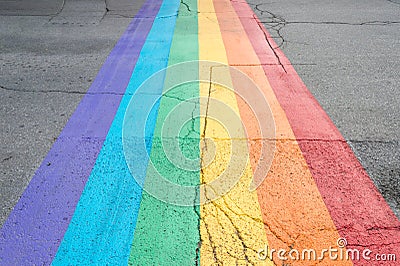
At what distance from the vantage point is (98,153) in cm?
399

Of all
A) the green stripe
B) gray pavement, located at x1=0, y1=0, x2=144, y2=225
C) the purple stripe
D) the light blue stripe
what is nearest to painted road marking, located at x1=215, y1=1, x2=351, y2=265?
the green stripe

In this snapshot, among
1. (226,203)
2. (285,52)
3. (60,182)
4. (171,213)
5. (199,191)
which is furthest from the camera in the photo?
(285,52)

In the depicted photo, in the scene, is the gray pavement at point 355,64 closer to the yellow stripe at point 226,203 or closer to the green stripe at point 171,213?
the yellow stripe at point 226,203

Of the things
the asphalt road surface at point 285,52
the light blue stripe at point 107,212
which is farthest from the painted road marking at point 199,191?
the asphalt road surface at point 285,52

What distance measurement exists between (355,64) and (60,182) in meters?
5.29

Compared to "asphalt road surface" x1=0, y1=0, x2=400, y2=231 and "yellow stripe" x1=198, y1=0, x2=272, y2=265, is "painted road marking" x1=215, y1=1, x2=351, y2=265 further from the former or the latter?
"asphalt road surface" x1=0, y1=0, x2=400, y2=231

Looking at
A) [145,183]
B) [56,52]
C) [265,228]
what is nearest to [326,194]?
[265,228]

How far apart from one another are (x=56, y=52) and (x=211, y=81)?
3345mm

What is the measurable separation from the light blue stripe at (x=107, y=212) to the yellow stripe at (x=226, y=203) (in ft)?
2.15

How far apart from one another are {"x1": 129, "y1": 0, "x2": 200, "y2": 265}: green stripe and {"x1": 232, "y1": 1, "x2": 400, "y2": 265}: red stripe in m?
1.25

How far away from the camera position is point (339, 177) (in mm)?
3658

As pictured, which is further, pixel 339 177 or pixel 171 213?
pixel 339 177

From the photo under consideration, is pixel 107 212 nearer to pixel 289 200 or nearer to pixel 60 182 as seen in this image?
pixel 60 182

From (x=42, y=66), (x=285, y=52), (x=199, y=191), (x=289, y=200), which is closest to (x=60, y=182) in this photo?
(x=199, y=191)
